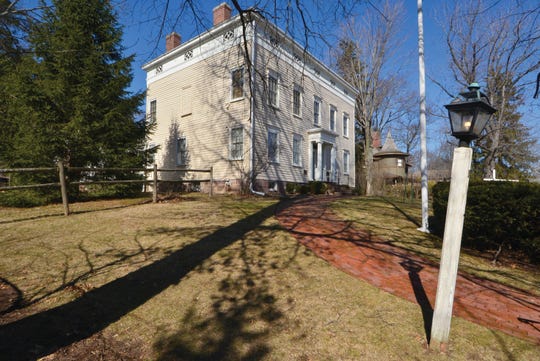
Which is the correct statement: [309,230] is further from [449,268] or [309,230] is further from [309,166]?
[309,166]

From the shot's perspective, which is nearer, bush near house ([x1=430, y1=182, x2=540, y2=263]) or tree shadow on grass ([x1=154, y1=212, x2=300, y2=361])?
tree shadow on grass ([x1=154, y1=212, x2=300, y2=361])

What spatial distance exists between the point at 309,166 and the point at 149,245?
13.6m

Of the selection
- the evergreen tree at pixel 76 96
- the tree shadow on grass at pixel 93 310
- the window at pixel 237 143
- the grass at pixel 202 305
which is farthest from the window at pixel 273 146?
the tree shadow on grass at pixel 93 310

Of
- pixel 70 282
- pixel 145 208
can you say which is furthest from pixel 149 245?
pixel 145 208

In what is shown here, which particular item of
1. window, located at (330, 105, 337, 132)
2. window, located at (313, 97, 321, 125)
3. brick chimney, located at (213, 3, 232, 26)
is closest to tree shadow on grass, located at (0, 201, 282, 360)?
brick chimney, located at (213, 3, 232, 26)

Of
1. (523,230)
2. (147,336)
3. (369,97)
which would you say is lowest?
(147,336)

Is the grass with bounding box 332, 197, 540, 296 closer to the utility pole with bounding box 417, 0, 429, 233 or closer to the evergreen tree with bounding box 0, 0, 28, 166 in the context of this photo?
the utility pole with bounding box 417, 0, 429, 233

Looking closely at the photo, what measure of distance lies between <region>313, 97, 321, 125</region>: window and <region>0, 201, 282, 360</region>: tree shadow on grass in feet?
50.3

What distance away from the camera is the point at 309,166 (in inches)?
716

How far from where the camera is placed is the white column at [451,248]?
9.68 feet

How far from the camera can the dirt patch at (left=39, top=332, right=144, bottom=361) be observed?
276 centimetres

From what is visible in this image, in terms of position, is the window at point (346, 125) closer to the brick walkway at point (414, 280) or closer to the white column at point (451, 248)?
the brick walkway at point (414, 280)

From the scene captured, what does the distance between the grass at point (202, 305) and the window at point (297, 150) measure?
11.4 metres

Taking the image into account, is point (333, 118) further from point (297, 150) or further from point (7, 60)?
point (7, 60)
